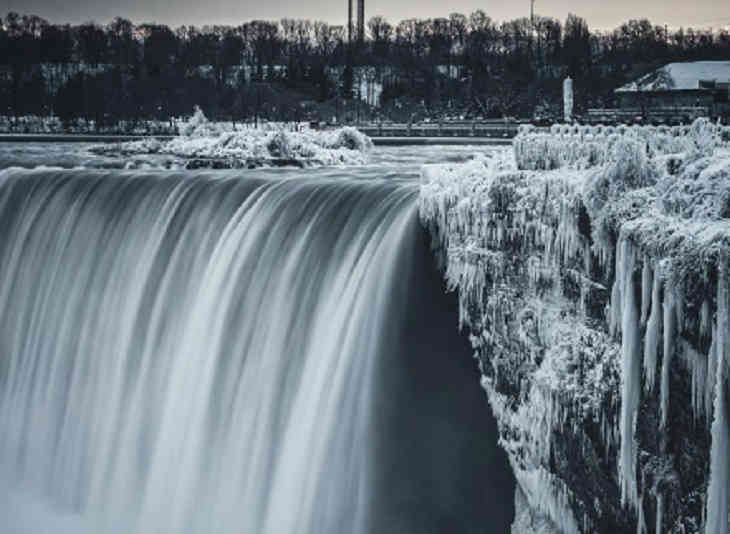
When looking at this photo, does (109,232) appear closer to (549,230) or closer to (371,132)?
(549,230)

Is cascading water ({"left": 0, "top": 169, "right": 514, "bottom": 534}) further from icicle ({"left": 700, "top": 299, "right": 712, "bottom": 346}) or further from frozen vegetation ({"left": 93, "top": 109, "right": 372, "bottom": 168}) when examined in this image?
frozen vegetation ({"left": 93, "top": 109, "right": 372, "bottom": 168})

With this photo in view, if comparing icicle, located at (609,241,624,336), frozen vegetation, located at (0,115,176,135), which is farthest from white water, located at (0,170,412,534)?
frozen vegetation, located at (0,115,176,135)

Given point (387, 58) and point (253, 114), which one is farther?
point (387, 58)

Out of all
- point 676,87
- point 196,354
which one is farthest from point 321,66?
point 196,354

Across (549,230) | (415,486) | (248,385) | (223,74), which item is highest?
(223,74)

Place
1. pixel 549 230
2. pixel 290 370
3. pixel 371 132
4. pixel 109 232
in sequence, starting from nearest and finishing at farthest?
pixel 549 230 < pixel 290 370 < pixel 109 232 < pixel 371 132

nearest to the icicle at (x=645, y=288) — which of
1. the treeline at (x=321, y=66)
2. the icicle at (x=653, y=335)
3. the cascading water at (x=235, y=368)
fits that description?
the icicle at (x=653, y=335)

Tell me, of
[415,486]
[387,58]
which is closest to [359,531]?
[415,486]
